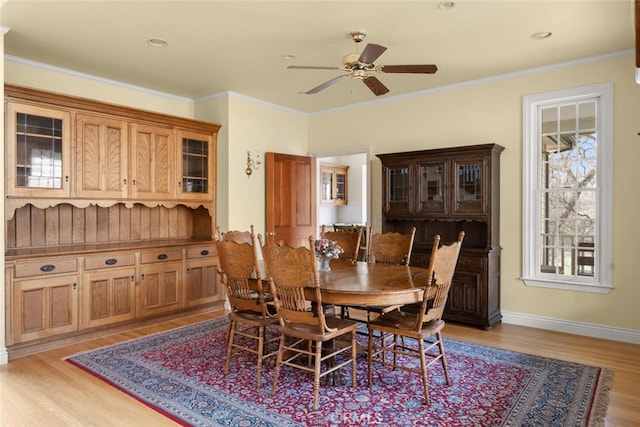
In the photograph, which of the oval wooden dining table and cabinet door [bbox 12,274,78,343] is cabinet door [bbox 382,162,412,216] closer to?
the oval wooden dining table

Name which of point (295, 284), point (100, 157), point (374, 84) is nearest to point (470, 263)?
point (374, 84)

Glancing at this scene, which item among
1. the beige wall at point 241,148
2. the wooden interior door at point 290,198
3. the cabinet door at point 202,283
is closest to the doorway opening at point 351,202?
the wooden interior door at point 290,198

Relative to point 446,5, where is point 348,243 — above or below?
below

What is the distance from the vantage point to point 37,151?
12.9 ft

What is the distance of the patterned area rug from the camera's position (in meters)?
2.58

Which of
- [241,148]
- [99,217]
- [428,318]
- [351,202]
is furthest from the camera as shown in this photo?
[351,202]

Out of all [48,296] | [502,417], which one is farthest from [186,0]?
[502,417]

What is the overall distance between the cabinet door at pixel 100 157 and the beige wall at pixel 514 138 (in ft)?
9.80

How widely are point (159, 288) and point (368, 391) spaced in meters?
2.82

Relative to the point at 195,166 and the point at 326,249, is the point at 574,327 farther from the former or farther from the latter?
the point at 195,166

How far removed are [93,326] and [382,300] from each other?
308 centimetres

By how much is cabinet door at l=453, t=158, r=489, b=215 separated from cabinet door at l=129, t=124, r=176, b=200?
11.0 ft

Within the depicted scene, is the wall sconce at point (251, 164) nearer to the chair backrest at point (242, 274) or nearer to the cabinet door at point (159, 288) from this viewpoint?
the cabinet door at point (159, 288)

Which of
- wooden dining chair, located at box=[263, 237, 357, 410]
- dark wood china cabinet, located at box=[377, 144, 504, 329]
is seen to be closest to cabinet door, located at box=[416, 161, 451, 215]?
dark wood china cabinet, located at box=[377, 144, 504, 329]
